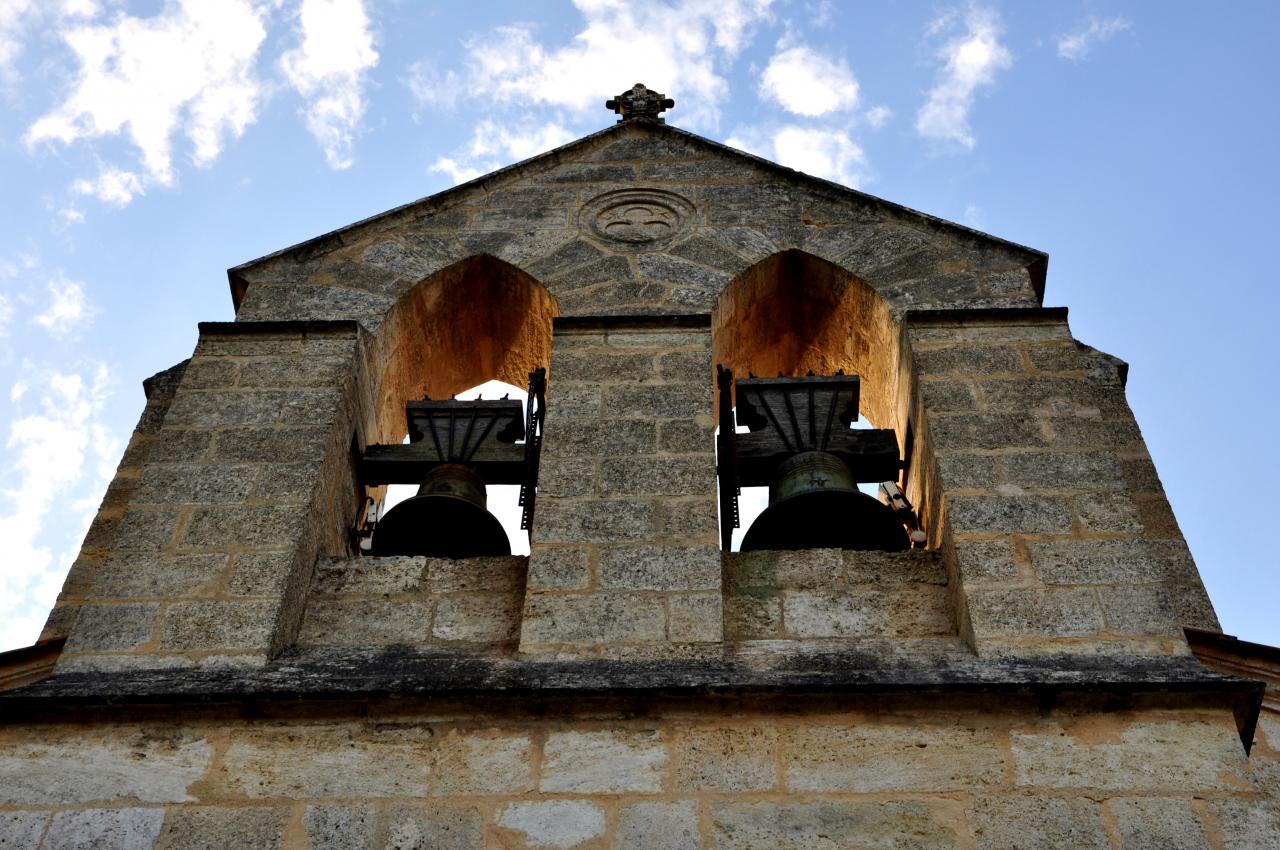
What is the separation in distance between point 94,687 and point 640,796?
1.62 meters

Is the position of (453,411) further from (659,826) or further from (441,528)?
(659,826)

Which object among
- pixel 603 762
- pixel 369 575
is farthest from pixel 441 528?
A: pixel 603 762

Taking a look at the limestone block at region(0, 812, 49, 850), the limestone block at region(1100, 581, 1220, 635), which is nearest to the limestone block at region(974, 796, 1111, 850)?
the limestone block at region(1100, 581, 1220, 635)

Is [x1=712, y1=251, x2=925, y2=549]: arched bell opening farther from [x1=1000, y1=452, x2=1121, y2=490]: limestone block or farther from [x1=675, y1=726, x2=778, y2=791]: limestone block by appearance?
[x1=675, y1=726, x2=778, y2=791]: limestone block

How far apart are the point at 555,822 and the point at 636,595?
1.01m

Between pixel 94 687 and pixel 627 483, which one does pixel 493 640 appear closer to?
pixel 627 483

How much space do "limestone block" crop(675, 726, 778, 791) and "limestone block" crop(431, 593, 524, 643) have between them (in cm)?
99

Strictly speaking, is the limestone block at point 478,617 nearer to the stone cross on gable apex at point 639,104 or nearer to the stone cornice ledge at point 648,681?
the stone cornice ledge at point 648,681

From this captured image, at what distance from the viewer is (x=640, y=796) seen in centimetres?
388

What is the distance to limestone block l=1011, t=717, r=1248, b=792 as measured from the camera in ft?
12.7

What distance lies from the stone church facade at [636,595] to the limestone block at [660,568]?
0.05ft

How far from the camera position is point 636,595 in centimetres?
468

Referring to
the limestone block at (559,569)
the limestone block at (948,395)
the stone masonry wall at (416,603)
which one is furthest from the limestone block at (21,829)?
the limestone block at (948,395)

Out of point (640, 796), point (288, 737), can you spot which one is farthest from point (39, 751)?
point (640, 796)
